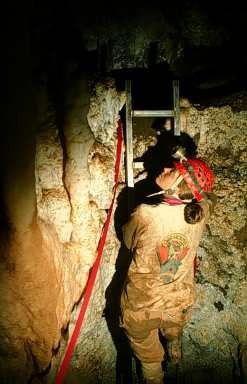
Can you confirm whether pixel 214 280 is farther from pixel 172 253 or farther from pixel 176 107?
pixel 176 107

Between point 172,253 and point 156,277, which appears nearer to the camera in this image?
point 172,253

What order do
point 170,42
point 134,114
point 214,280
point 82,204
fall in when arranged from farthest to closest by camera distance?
point 214,280 < point 170,42 < point 134,114 < point 82,204

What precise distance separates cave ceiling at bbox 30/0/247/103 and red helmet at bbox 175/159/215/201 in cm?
130

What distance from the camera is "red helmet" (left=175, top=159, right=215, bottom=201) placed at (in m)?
3.11

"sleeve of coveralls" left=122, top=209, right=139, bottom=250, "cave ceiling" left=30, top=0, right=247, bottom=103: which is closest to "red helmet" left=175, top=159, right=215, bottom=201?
"sleeve of coveralls" left=122, top=209, right=139, bottom=250

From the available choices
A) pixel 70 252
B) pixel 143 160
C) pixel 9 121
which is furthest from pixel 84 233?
pixel 9 121

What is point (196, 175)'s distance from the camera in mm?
Answer: 3117

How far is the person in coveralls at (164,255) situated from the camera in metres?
3.20

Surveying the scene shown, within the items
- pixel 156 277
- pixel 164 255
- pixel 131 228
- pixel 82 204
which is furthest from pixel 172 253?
pixel 82 204

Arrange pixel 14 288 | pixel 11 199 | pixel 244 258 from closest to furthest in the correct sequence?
pixel 11 199 → pixel 14 288 → pixel 244 258

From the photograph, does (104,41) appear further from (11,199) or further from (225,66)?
(11,199)

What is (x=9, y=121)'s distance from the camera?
2.45 meters

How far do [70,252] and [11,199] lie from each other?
1190mm

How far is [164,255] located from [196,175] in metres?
0.99
